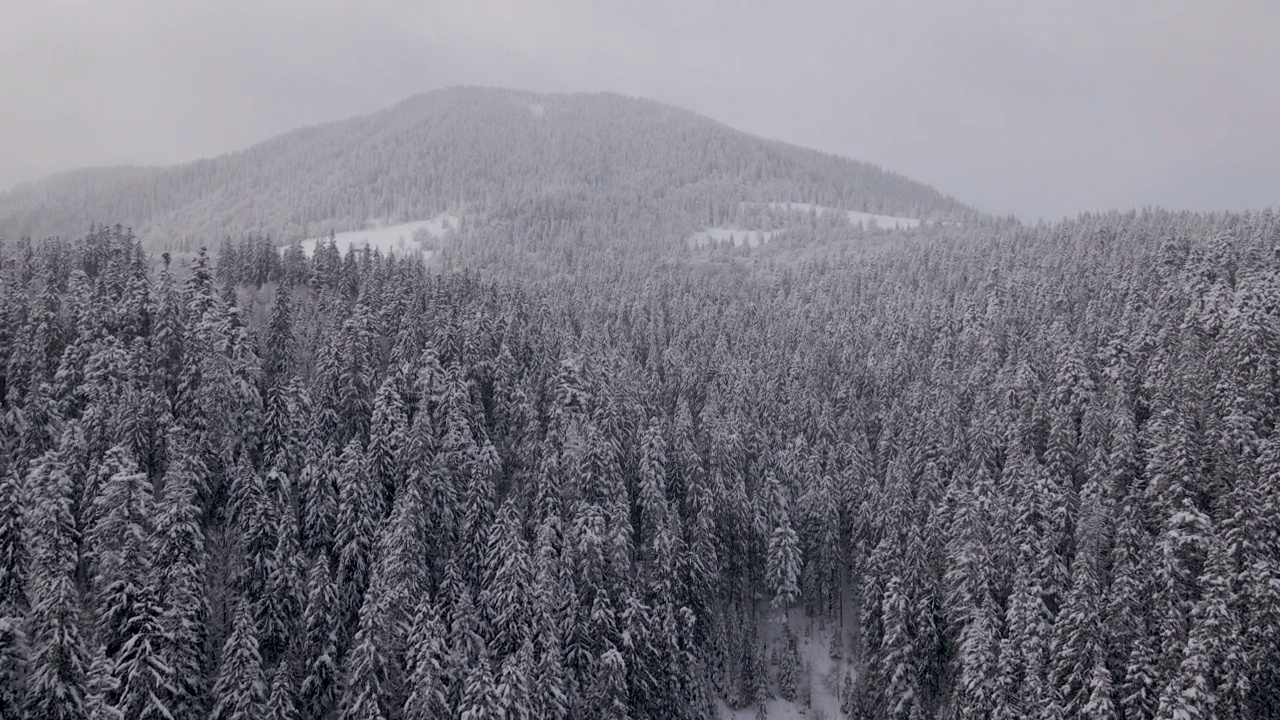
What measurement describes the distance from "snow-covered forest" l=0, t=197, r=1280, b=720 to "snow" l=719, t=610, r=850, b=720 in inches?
12.3

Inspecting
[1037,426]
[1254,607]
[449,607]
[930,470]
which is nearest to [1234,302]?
[1037,426]

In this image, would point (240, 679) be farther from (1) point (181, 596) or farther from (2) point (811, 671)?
(2) point (811, 671)

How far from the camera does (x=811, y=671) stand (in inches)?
2352

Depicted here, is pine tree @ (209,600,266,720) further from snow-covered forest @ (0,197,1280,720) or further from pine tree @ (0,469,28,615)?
pine tree @ (0,469,28,615)

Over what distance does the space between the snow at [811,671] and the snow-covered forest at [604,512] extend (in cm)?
31

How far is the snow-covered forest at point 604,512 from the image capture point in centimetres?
3781

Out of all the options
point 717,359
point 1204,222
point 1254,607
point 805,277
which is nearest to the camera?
point 1254,607

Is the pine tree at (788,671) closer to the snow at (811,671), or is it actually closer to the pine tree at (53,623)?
the snow at (811,671)

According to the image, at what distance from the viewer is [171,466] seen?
4188cm

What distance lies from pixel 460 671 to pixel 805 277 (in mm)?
120760

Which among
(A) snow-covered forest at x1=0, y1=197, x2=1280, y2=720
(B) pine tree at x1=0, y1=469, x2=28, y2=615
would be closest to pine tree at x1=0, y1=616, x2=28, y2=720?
(A) snow-covered forest at x1=0, y1=197, x2=1280, y2=720

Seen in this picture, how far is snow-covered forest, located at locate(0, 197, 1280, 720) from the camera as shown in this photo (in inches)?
1489

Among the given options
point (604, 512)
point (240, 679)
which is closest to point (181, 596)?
point (240, 679)

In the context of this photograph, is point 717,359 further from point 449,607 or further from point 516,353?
point 449,607
